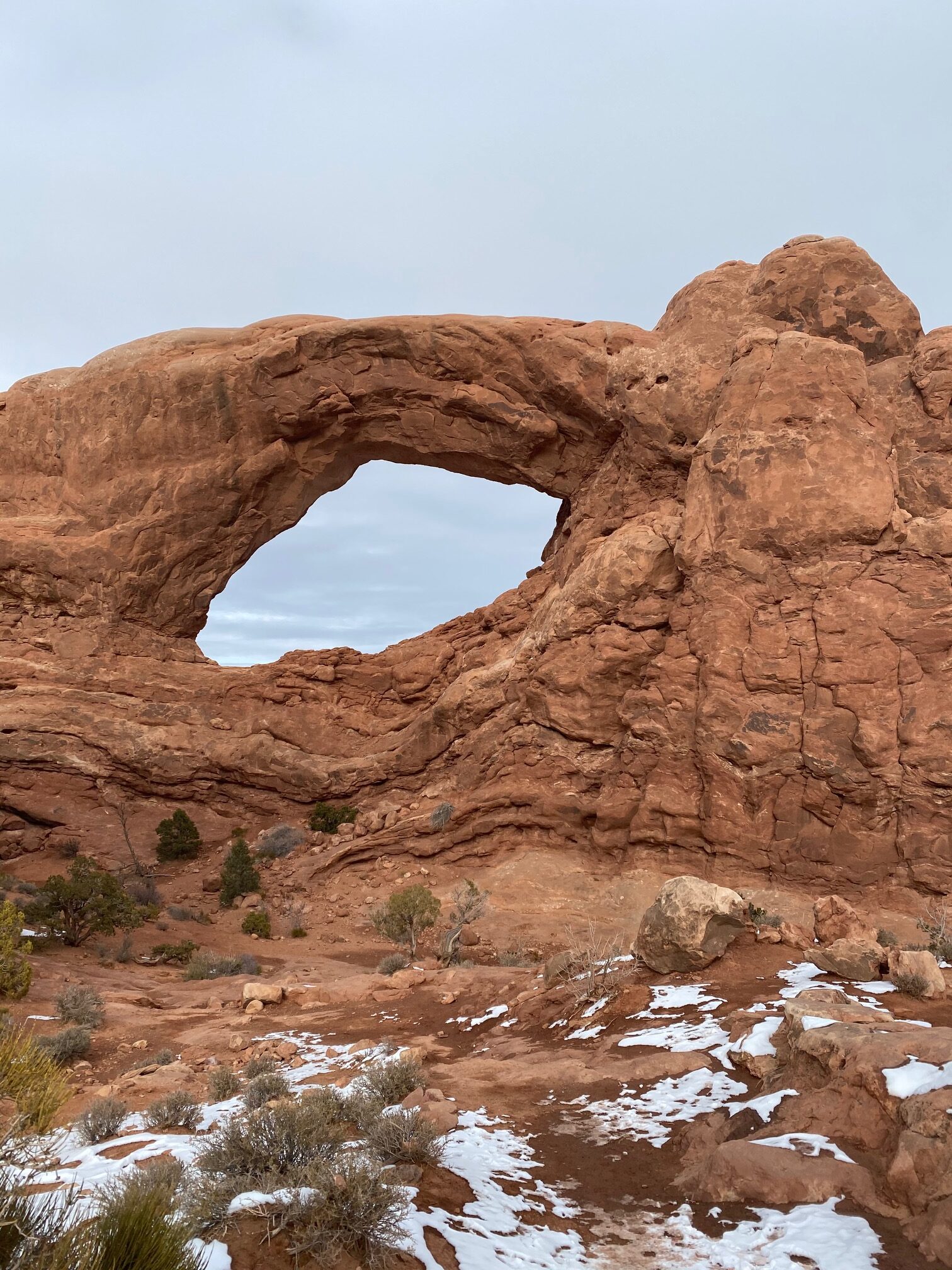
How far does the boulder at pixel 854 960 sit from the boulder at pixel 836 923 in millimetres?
1060

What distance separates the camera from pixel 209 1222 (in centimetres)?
447

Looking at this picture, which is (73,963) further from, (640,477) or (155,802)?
(640,477)

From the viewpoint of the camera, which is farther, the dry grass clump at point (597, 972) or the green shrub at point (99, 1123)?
the dry grass clump at point (597, 972)

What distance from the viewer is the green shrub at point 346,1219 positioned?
432 centimetres

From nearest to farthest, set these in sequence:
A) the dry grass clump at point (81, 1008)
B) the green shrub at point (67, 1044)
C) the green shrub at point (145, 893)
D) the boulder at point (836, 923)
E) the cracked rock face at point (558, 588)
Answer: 1. the green shrub at point (67, 1044)
2. the boulder at point (836, 923)
3. the dry grass clump at point (81, 1008)
4. the cracked rock face at point (558, 588)
5. the green shrub at point (145, 893)

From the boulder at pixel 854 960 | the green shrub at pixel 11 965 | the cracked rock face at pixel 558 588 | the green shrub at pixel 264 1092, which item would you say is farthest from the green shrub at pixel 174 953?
the boulder at pixel 854 960

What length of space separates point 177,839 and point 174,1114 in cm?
1886

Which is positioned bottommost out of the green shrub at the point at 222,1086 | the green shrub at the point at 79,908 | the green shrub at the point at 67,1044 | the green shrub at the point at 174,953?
the green shrub at the point at 174,953

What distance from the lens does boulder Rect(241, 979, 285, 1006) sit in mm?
12811

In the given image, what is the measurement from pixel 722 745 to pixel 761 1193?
13.8m

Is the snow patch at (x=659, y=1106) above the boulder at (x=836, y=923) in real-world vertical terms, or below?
below

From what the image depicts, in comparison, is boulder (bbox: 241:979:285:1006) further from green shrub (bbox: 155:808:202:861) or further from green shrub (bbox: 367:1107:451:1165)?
green shrub (bbox: 155:808:202:861)

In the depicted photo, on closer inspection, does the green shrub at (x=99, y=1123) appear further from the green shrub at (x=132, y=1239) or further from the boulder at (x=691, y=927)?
the boulder at (x=691, y=927)

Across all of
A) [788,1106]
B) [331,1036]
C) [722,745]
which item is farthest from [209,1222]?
[722,745]
